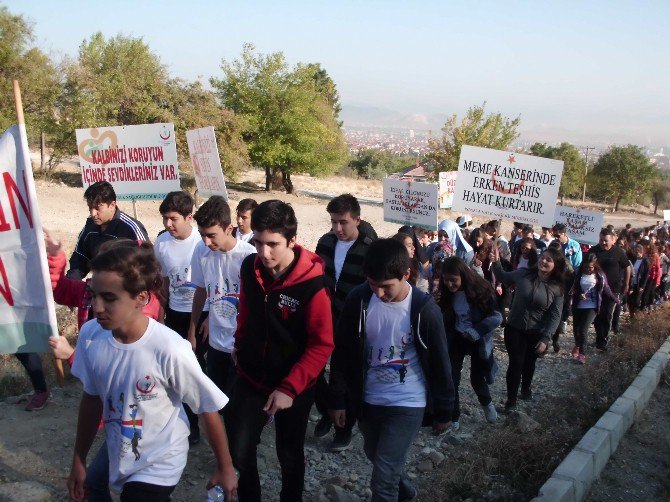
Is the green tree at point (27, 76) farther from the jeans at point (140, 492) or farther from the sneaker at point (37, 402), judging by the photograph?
the jeans at point (140, 492)

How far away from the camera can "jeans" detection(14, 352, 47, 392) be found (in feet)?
15.9

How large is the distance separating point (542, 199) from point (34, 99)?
22.4 m

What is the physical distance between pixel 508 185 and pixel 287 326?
21.3ft

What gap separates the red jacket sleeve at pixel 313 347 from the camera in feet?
10.4

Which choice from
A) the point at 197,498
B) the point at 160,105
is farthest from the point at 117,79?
the point at 197,498

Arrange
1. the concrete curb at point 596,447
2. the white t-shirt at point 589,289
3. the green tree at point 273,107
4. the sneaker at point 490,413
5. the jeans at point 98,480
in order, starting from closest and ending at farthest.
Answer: the jeans at point 98,480 → the concrete curb at point 596,447 → the sneaker at point 490,413 → the white t-shirt at point 589,289 → the green tree at point 273,107

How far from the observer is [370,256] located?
10.7 feet

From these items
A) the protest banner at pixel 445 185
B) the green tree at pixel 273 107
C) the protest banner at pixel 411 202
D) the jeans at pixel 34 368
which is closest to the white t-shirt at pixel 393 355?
the jeans at pixel 34 368

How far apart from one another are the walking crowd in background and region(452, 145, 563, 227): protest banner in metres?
2.96

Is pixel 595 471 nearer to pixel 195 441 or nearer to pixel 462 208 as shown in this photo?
pixel 195 441

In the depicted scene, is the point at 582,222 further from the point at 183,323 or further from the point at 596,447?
the point at 183,323

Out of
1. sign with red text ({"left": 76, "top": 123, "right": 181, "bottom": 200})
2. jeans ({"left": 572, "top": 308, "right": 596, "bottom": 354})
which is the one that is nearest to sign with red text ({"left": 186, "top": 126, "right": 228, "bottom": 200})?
sign with red text ({"left": 76, "top": 123, "right": 181, "bottom": 200})

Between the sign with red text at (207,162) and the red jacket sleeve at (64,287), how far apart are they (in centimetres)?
460

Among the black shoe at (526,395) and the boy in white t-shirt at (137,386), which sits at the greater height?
the boy in white t-shirt at (137,386)
